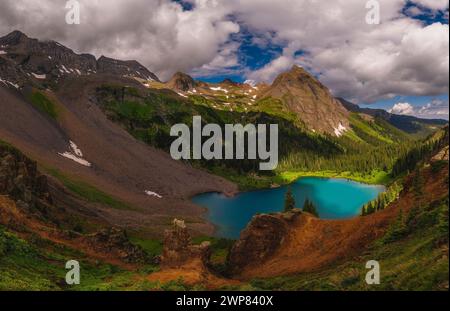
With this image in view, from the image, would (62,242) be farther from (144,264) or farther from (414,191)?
(414,191)

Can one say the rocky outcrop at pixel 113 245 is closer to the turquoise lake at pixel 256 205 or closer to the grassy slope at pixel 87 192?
the turquoise lake at pixel 256 205

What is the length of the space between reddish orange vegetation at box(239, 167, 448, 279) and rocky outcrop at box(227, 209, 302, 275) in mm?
991

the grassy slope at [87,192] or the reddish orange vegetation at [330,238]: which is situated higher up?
the grassy slope at [87,192]

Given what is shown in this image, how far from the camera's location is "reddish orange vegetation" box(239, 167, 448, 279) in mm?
36875

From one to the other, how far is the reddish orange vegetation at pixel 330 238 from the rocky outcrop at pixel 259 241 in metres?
0.99

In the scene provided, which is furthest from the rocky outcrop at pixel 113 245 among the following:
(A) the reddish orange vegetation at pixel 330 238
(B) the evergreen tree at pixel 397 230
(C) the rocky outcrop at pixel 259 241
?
(B) the evergreen tree at pixel 397 230

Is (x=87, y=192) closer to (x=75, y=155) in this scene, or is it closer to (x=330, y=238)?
(x=75, y=155)

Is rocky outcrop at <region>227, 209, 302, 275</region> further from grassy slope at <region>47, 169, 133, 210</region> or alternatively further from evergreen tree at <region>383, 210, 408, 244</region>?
grassy slope at <region>47, 169, 133, 210</region>

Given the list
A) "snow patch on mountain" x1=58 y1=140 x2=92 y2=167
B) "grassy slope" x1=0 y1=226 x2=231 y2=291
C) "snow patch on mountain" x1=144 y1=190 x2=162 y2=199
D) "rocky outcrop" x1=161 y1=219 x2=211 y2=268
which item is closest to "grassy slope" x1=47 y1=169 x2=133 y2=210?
"snow patch on mountain" x1=144 y1=190 x2=162 y2=199

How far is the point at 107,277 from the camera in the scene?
146ft

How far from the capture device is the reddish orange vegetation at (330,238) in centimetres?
3688

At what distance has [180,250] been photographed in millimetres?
47281

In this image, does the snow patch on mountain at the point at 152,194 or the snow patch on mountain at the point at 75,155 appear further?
the snow patch on mountain at the point at 75,155
